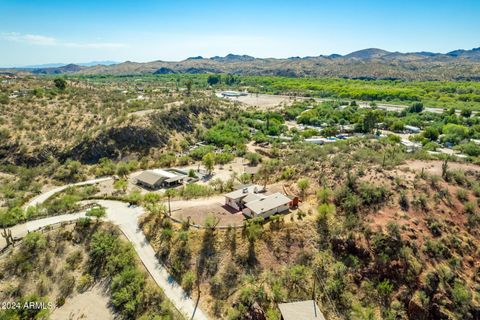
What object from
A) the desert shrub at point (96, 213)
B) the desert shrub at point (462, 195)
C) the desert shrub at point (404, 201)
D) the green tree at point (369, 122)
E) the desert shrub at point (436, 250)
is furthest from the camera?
the green tree at point (369, 122)

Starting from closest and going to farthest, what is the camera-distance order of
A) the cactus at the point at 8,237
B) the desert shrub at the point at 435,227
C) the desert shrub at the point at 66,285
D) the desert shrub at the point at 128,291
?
1. the desert shrub at the point at 128,291
2. the desert shrub at the point at 66,285
3. the desert shrub at the point at 435,227
4. the cactus at the point at 8,237

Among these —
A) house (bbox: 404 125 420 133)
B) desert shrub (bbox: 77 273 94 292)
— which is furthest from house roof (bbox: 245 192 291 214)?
house (bbox: 404 125 420 133)

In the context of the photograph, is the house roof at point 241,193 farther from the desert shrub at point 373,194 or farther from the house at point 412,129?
the house at point 412,129

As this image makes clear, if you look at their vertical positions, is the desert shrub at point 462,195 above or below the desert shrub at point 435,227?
above

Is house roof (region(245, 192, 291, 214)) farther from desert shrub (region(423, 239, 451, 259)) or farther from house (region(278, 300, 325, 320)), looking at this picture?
desert shrub (region(423, 239, 451, 259))

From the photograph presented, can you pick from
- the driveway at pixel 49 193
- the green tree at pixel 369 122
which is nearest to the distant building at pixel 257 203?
the driveway at pixel 49 193

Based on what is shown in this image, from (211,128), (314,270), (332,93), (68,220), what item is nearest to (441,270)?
(314,270)

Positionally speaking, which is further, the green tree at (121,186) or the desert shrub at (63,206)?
the green tree at (121,186)

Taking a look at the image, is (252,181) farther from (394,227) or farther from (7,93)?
(7,93)
